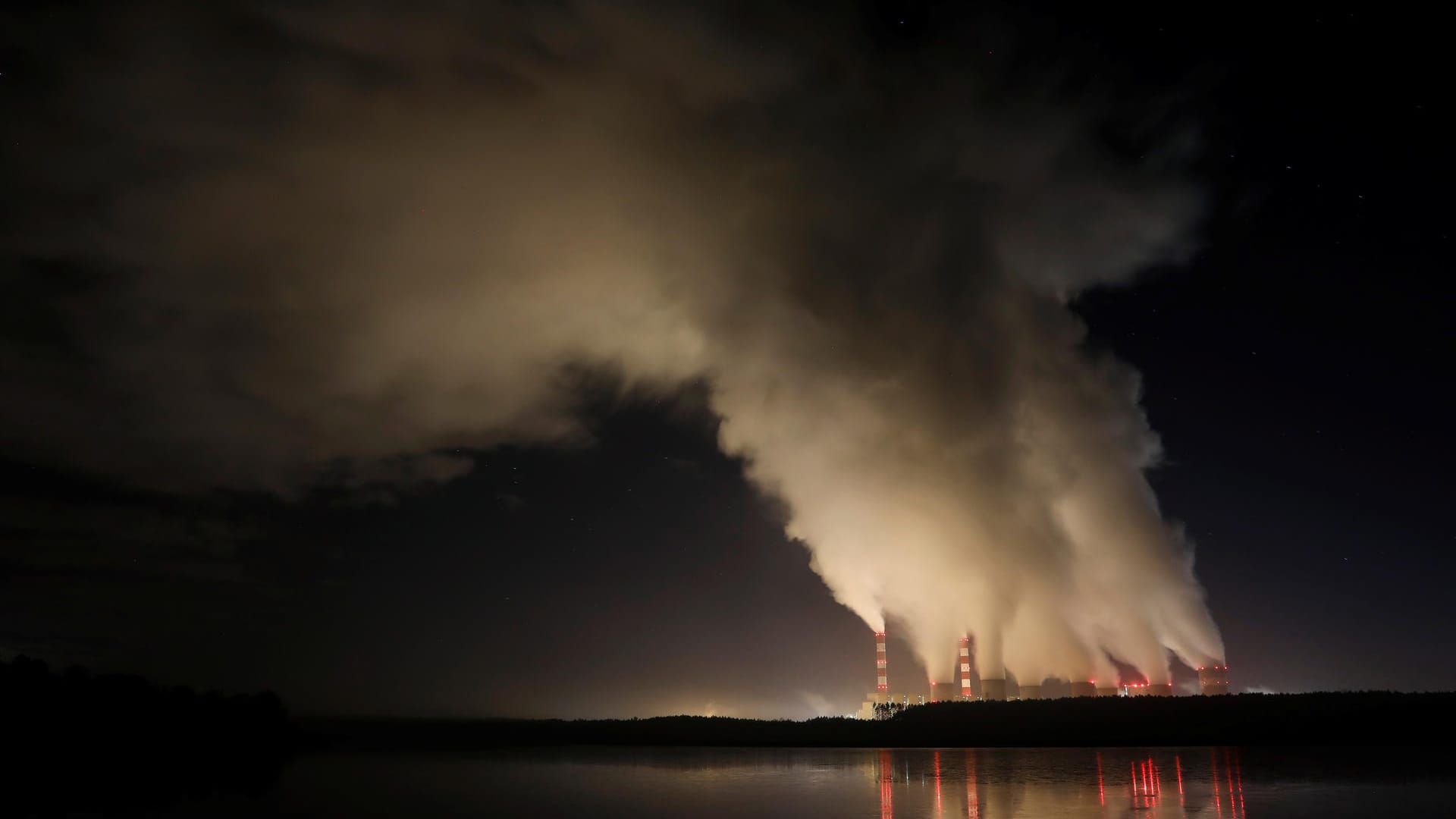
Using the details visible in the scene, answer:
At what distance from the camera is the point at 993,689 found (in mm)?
117812

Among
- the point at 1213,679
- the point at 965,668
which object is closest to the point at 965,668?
the point at 965,668

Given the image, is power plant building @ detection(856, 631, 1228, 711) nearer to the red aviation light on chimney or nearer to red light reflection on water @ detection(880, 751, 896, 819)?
the red aviation light on chimney

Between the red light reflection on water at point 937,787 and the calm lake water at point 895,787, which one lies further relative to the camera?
the calm lake water at point 895,787

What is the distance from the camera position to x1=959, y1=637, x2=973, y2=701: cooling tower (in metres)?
124

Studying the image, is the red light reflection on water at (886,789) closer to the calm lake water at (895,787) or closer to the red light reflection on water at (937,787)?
the calm lake water at (895,787)

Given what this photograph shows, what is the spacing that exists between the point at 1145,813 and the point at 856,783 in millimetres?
12197

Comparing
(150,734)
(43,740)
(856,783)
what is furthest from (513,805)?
(150,734)

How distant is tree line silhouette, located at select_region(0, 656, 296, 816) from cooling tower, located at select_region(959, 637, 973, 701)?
86679mm

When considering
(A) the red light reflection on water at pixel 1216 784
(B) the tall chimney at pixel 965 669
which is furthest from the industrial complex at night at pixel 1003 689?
(A) the red light reflection on water at pixel 1216 784

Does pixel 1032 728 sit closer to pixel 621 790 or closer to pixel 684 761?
pixel 684 761

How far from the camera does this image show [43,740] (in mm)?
55625

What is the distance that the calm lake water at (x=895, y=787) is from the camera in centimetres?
2284

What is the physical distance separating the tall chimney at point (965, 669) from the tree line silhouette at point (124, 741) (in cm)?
8640

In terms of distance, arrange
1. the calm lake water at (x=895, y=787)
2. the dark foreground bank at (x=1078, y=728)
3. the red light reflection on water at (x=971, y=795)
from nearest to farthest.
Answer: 1. the red light reflection on water at (x=971, y=795)
2. the calm lake water at (x=895, y=787)
3. the dark foreground bank at (x=1078, y=728)
